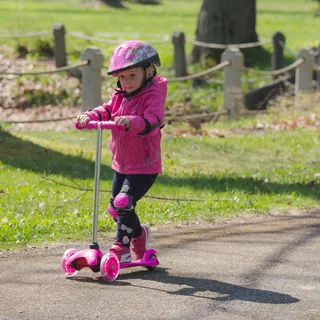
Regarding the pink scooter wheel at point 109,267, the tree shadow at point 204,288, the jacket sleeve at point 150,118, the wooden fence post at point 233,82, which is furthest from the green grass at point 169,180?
the wooden fence post at point 233,82

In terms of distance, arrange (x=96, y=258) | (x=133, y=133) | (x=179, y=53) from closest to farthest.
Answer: (x=133, y=133), (x=96, y=258), (x=179, y=53)

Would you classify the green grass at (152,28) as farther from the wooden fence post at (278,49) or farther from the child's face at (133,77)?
the child's face at (133,77)

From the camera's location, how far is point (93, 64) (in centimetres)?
1274

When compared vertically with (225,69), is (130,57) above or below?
above

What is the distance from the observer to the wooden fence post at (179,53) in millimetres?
16266

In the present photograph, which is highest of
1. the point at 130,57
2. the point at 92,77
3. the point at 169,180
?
the point at 130,57

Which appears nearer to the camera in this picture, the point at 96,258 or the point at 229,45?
the point at 96,258

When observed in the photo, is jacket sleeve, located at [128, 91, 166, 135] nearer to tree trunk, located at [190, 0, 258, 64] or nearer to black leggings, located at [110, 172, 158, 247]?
black leggings, located at [110, 172, 158, 247]

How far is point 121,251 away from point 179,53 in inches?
445

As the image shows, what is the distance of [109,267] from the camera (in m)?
5.36

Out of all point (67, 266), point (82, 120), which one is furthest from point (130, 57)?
point (67, 266)

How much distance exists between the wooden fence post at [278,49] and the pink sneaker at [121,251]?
11.7 metres

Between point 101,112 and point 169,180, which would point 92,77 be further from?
point 101,112

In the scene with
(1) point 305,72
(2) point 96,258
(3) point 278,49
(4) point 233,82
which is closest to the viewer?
(2) point 96,258
